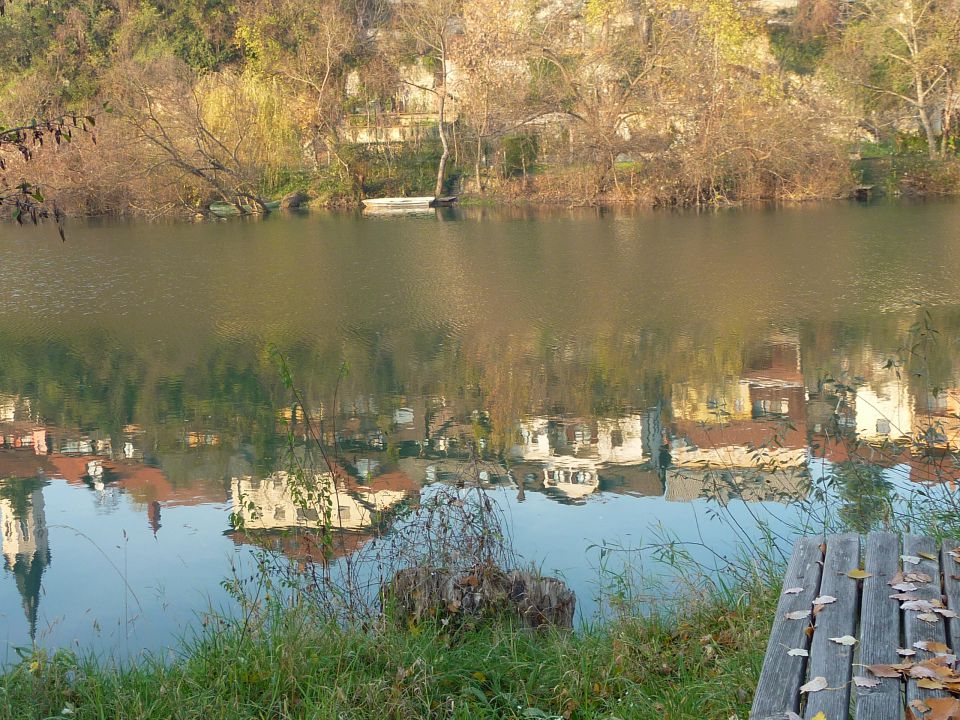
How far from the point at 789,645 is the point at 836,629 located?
155 mm

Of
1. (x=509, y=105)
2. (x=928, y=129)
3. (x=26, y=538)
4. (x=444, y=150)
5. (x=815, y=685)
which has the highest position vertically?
(x=509, y=105)

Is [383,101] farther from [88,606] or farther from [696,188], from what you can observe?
[88,606]

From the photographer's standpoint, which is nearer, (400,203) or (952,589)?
(952,589)

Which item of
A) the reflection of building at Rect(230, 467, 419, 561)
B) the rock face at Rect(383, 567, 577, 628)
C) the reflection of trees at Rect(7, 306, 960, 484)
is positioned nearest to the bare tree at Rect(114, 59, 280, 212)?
the reflection of trees at Rect(7, 306, 960, 484)

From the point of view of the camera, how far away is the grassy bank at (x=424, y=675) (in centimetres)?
380

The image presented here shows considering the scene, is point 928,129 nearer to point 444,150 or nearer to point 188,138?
point 444,150

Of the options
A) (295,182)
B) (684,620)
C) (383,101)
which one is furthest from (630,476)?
(383,101)

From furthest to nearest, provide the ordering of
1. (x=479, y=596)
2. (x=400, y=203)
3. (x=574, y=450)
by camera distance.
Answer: (x=400, y=203)
(x=574, y=450)
(x=479, y=596)

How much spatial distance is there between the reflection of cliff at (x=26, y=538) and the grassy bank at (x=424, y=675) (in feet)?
4.69

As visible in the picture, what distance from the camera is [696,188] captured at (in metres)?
30.6

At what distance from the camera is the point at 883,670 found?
8.75 ft

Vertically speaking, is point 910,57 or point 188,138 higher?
point 910,57

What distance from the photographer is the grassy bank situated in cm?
380

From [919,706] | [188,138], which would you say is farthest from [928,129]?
[919,706]
